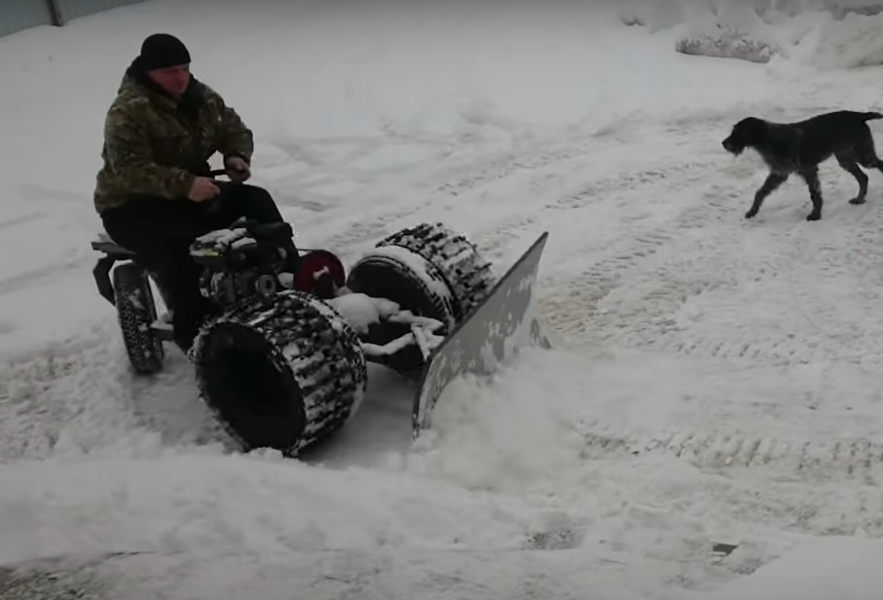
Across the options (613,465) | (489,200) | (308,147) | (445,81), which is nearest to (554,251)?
(489,200)

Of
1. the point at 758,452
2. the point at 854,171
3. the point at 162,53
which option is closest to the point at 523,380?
the point at 758,452

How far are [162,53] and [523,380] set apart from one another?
69.7 inches

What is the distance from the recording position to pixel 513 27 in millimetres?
9539

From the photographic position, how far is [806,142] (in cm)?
533

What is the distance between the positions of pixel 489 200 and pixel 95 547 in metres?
3.69

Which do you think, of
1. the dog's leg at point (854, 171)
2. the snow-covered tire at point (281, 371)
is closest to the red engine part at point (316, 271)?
the snow-covered tire at point (281, 371)

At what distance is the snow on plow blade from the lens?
341 cm

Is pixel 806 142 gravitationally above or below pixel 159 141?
below

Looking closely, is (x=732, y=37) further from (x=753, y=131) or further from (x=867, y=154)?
(x=753, y=131)

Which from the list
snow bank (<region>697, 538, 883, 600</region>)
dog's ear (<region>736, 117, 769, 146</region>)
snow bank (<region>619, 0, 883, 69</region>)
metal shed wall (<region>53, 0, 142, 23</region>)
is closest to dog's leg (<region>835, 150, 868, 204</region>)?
dog's ear (<region>736, 117, 769, 146</region>)

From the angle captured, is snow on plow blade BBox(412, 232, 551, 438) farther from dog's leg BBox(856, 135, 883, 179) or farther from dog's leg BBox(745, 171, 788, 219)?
dog's leg BBox(856, 135, 883, 179)

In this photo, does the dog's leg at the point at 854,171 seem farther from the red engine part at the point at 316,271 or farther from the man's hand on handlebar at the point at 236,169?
the man's hand on handlebar at the point at 236,169

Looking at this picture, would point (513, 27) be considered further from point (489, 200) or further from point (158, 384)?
point (158, 384)

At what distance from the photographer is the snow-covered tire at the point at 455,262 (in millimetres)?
4023
